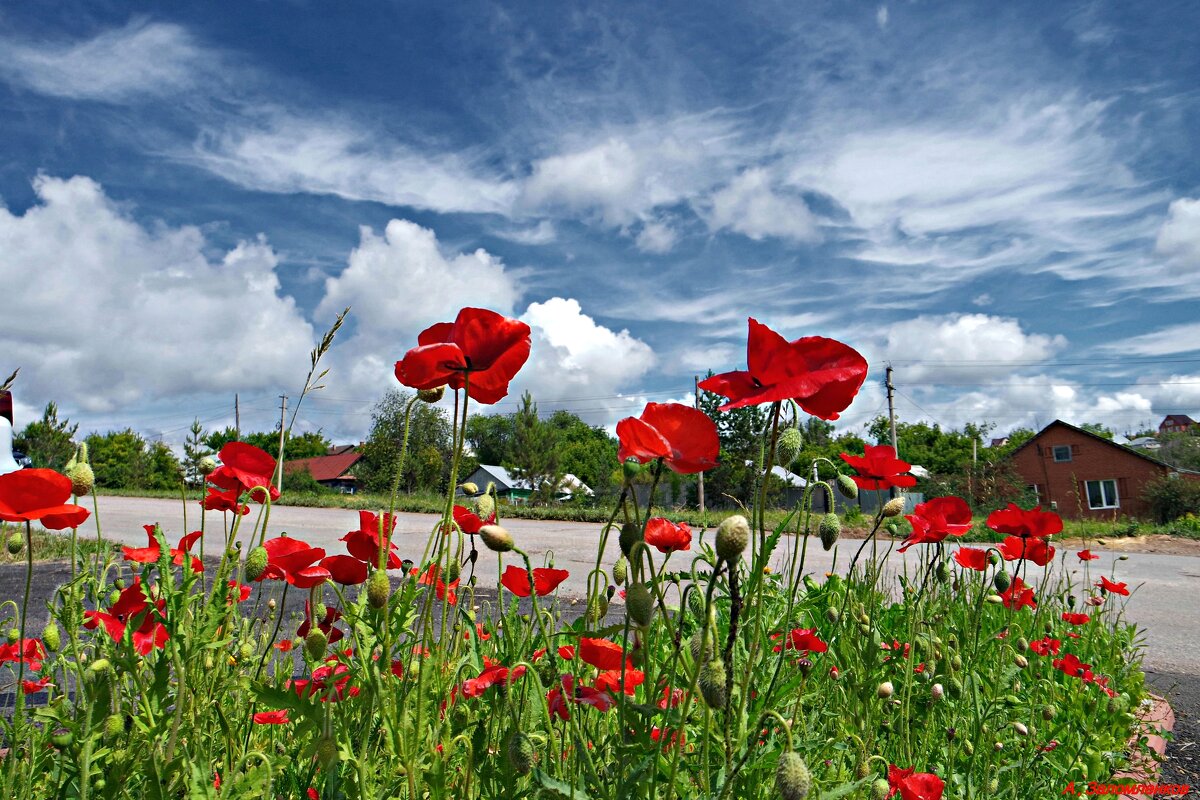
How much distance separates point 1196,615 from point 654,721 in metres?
6.31

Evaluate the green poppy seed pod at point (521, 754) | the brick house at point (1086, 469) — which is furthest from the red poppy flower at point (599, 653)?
the brick house at point (1086, 469)

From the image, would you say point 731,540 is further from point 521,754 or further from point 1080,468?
point 1080,468

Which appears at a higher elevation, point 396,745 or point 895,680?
point 396,745

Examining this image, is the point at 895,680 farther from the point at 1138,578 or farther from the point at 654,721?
the point at 1138,578

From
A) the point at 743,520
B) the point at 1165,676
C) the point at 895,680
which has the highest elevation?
the point at 743,520

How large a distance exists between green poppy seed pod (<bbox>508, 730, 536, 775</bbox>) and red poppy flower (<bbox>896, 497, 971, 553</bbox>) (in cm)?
130

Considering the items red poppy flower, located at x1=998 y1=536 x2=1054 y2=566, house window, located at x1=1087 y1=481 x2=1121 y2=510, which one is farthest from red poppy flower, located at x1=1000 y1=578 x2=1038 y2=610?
house window, located at x1=1087 y1=481 x2=1121 y2=510

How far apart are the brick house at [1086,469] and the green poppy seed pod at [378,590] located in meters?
36.0

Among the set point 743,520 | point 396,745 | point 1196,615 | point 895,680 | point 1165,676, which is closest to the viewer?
point 743,520

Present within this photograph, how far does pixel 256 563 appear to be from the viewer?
1143 millimetres

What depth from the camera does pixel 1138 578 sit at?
26.4 feet

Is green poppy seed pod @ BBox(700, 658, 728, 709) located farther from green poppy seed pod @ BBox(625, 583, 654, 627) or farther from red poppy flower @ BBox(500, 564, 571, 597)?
red poppy flower @ BBox(500, 564, 571, 597)

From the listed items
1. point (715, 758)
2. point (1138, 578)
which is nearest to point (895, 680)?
point (715, 758)

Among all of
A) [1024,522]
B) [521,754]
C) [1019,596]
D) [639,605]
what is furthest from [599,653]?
Answer: [1019,596]
